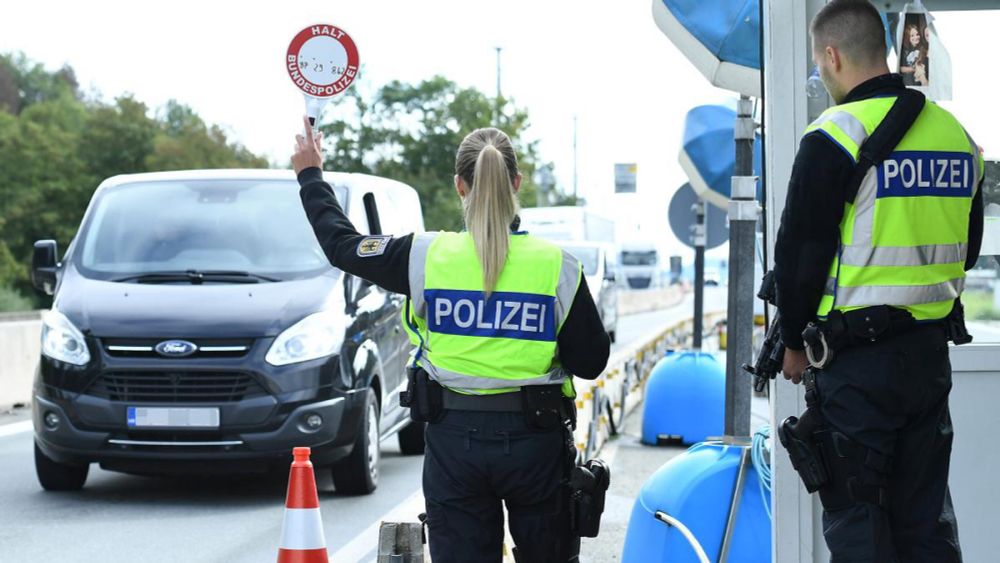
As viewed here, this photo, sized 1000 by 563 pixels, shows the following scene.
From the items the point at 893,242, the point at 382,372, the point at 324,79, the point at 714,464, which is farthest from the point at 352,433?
the point at 893,242

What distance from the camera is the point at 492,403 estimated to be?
3920 millimetres

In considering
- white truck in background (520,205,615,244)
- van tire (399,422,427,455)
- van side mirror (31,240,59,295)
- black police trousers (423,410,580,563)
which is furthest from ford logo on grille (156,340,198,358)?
white truck in background (520,205,615,244)

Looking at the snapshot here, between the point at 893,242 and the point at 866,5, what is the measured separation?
2.15 ft

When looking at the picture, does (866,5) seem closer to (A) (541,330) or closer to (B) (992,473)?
(A) (541,330)

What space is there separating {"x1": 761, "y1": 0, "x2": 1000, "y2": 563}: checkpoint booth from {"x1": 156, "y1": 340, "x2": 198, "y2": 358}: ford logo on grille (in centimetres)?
473

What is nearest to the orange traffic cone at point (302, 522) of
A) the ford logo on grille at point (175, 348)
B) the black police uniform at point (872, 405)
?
the black police uniform at point (872, 405)

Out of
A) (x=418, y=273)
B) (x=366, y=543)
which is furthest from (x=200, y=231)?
(x=418, y=273)

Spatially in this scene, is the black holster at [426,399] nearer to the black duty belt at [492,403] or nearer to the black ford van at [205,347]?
the black duty belt at [492,403]

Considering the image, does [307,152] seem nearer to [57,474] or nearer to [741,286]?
[741,286]

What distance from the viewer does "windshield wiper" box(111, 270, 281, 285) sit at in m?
9.33

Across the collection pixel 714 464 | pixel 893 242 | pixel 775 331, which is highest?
pixel 893 242

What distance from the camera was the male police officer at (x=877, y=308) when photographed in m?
3.68

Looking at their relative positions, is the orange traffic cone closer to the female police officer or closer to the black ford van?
the female police officer

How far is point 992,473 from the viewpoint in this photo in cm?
494
